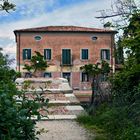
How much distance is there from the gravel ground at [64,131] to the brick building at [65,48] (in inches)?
1982

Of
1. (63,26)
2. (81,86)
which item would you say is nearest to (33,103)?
(81,86)

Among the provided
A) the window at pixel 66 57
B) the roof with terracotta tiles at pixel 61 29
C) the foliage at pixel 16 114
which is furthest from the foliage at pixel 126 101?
the roof with terracotta tiles at pixel 61 29

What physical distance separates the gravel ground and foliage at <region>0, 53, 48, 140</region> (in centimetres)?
285

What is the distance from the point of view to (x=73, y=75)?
2402 inches

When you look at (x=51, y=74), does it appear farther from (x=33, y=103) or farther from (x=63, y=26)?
(x=33, y=103)

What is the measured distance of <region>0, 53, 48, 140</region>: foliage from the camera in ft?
13.4

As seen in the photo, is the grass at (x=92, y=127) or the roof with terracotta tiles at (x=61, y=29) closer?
the grass at (x=92, y=127)

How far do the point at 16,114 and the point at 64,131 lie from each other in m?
4.20

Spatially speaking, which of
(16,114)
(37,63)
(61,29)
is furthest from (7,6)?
(61,29)

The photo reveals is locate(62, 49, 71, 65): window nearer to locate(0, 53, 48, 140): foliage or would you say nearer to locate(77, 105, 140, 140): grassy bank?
locate(77, 105, 140, 140): grassy bank

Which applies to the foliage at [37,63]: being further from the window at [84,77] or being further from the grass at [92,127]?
the grass at [92,127]

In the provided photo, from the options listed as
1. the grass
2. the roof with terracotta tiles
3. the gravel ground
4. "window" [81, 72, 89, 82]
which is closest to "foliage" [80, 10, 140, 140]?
the grass

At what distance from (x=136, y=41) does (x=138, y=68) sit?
56cm

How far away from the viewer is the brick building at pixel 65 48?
60.6 metres
